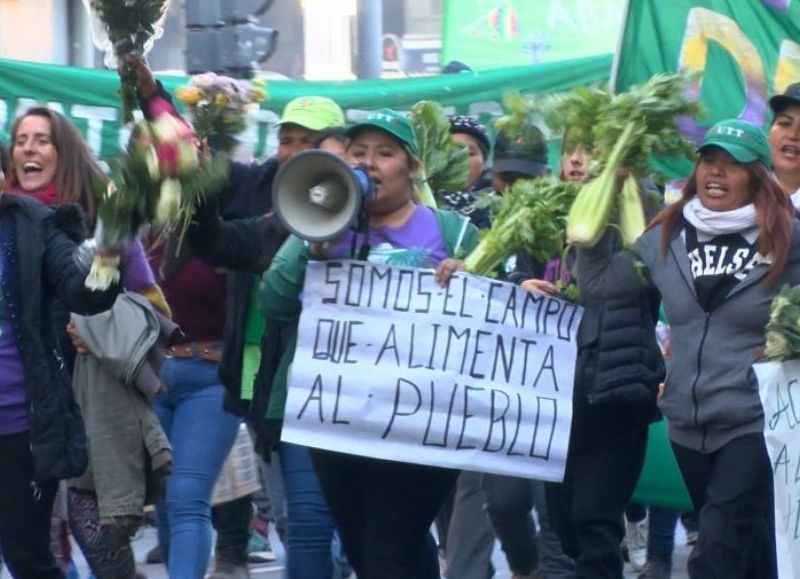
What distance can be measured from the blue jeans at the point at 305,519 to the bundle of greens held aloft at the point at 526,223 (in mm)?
938

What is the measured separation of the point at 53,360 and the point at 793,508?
92.5 inches

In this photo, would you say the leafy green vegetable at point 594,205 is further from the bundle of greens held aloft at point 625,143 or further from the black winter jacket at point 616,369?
the black winter jacket at point 616,369

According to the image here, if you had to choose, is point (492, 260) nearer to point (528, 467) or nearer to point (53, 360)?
point (528, 467)

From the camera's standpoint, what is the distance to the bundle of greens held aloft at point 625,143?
6215mm

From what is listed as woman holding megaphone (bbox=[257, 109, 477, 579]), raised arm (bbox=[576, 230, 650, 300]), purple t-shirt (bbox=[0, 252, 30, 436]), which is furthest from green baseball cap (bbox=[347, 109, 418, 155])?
purple t-shirt (bbox=[0, 252, 30, 436])

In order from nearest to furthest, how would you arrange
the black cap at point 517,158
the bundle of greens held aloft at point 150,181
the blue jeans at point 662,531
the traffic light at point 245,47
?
the bundle of greens held aloft at point 150,181 < the black cap at point 517,158 < the blue jeans at point 662,531 < the traffic light at point 245,47

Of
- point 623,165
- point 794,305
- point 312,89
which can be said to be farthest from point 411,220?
point 312,89

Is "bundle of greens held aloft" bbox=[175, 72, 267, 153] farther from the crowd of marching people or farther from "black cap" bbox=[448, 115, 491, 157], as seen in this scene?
"black cap" bbox=[448, 115, 491, 157]

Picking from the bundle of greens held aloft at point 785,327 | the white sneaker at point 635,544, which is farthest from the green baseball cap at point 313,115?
the white sneaker at point 635,544

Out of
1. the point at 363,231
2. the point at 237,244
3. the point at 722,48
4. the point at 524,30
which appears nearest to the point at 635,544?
the point at 722,48

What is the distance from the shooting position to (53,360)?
6.22 metres

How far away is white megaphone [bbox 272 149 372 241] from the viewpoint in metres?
5.84

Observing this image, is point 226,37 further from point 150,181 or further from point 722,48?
point 150,181

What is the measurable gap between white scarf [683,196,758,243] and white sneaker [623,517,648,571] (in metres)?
3.28
